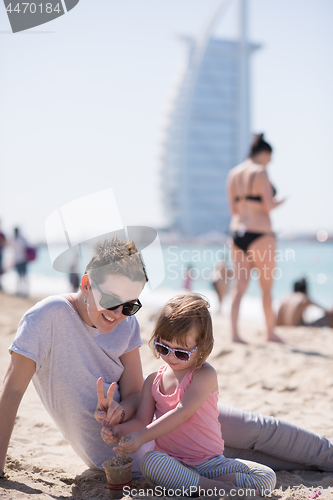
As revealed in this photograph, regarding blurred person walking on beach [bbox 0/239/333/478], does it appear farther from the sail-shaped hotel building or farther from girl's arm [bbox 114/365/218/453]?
the sail-shaped hotel building

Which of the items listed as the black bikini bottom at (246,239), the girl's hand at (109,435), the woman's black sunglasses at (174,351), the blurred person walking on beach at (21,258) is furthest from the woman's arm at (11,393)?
the blurred person walking on beach at (21,258)

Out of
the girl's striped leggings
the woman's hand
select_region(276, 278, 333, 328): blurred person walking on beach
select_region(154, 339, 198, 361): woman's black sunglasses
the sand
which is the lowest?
select_region(276, 278, 333, 328): blurred person walking on beach

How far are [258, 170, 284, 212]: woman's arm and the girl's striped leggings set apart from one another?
9.50 ft

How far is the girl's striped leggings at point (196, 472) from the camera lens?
1452 mm

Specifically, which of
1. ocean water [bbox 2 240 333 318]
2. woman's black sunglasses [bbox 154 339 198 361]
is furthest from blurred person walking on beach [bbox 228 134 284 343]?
woman's black sunglasses [bbox 154 339 198 361]

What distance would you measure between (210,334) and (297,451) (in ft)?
2.65

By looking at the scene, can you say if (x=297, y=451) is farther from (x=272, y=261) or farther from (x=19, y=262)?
(x=19, y=262)

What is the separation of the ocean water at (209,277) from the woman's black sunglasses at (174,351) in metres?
2.86

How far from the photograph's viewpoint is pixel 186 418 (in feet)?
4.84

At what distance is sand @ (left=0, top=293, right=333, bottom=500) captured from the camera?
1614mm

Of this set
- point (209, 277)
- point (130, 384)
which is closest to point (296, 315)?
Answer: point (130, 384)

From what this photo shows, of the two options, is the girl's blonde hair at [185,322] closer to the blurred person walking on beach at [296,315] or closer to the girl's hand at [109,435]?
the girl's hand at [109,435]

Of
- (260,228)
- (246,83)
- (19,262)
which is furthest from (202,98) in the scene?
(260,228)

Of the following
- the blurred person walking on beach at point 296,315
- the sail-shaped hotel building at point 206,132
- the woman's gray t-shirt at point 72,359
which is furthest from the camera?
the sail-shaped hotel building at point 206,132
